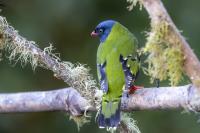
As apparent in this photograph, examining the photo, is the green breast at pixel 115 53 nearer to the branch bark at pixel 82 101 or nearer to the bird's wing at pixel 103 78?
the bird's wing at pixel 103 78

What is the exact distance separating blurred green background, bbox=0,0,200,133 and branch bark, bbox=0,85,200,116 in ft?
8.17

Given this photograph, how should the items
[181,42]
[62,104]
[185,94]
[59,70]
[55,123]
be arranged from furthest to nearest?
[55,123] → [62,104] → [59,70] → [185,94] → [181,42]

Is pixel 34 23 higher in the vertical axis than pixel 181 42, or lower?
higher

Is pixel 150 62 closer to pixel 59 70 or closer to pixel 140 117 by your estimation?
pixel 59 70

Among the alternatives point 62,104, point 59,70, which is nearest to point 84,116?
point 62,104

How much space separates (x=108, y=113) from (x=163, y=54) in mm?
998

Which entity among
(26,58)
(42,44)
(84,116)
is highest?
(42,44)

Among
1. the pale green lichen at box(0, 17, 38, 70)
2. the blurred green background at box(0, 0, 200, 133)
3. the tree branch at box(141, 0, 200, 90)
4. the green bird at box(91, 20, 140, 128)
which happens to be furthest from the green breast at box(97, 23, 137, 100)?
the blurred green background at box(0, 0, 200, 133)

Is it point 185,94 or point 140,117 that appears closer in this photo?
point 185,94

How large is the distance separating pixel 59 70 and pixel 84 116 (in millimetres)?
439

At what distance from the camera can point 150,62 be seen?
3189 mm

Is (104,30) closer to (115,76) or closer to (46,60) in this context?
(115,76)

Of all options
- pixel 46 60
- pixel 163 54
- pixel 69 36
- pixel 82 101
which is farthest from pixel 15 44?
pixel 69 36

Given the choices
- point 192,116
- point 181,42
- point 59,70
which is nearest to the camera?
point 181,42
